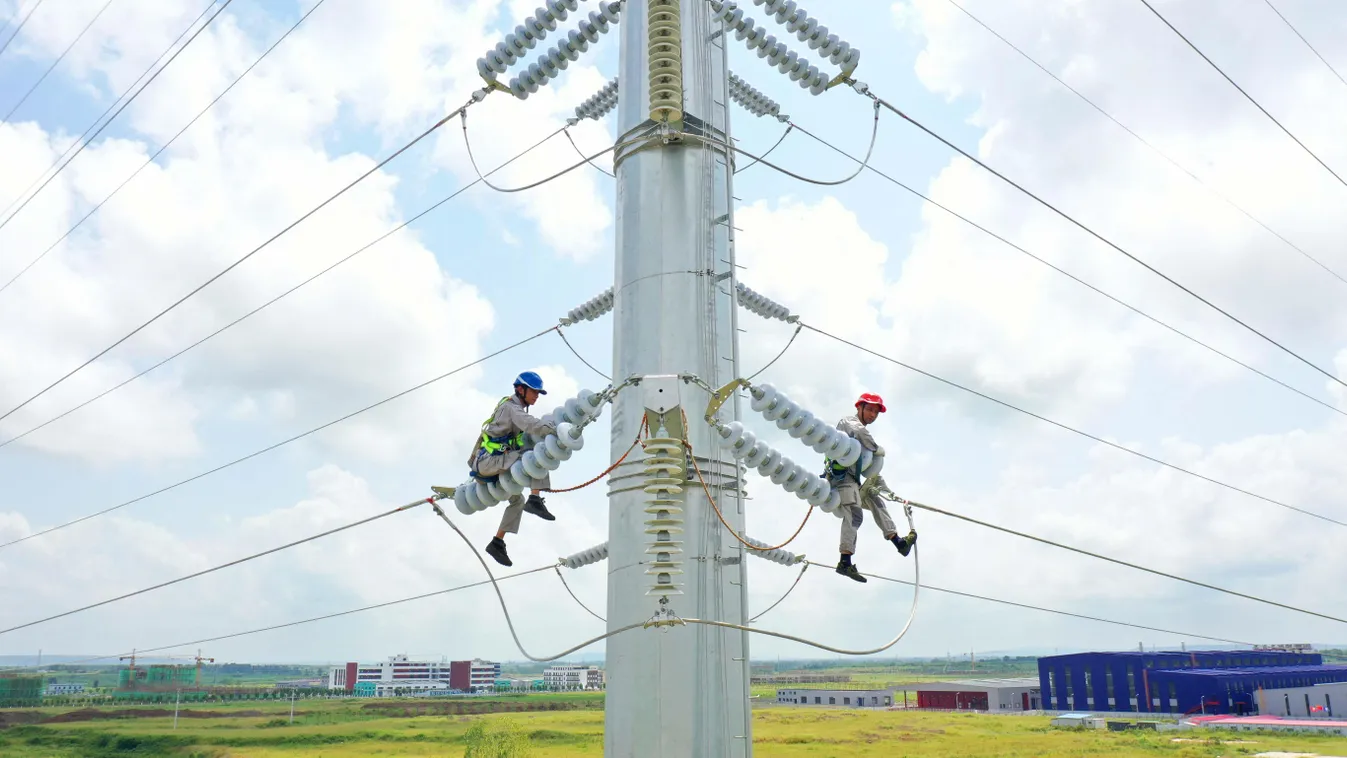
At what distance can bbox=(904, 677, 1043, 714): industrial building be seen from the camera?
292 feet

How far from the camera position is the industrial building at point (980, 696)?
89000mm

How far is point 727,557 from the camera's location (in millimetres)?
9023

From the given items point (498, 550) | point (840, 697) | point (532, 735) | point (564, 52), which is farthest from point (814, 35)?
point (840, 697)

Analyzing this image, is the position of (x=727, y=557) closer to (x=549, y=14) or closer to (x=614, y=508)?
(x=614, y=508)

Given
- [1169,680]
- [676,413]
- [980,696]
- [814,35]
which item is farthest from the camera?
[980,696]

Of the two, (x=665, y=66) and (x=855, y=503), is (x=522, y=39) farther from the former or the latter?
(x=855, y=503)

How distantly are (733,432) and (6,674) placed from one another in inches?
6787

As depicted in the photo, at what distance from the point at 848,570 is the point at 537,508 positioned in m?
3.81

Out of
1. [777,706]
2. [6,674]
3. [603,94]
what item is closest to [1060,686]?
[777,706]

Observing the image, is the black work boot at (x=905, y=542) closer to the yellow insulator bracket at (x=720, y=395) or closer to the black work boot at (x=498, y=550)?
the yellow insulator bracket at (x=720, y=395)

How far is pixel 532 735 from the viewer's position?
387 feet

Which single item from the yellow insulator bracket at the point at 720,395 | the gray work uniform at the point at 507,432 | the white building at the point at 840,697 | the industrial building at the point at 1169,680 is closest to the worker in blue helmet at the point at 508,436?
the gray work uniform at the point at 507,432

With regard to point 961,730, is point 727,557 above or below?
above

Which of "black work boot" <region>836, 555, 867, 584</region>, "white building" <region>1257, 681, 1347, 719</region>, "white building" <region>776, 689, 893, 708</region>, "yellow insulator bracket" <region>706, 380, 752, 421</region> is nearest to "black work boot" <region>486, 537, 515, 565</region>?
"yellow insulator bracket" <region>706, 380, 752, 421</region>
